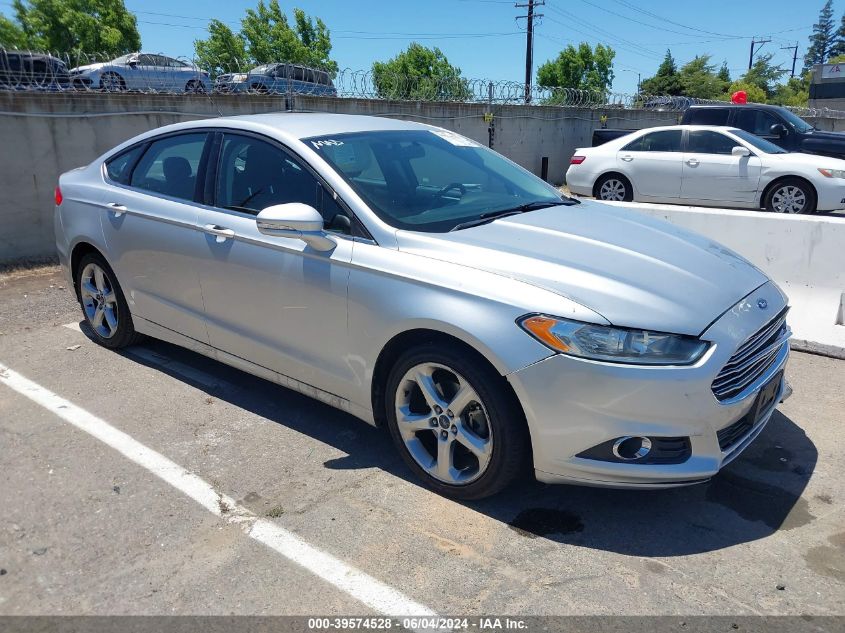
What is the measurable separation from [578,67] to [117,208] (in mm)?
70976

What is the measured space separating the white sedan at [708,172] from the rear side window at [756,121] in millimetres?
2033

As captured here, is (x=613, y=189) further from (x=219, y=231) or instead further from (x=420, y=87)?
(x=219, y=231)

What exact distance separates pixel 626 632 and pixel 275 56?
58.1 metres

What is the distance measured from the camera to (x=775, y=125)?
13.0 metres

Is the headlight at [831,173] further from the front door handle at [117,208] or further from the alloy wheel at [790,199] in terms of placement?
the front door handle at [117,208]

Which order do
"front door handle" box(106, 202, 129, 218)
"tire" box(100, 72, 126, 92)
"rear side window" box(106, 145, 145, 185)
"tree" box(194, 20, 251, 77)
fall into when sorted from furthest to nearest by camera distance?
1. "tree" box(194, 20, 251, 77)
2. "tire" box(100, 72, 126, 92)
3. "rear side window" box(106, 145, 145, 185)
4. "front door handle" box(106, 202, 129, 218)

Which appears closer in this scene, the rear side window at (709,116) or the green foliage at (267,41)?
the rear side window at (709,116)

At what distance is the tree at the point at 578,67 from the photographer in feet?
226

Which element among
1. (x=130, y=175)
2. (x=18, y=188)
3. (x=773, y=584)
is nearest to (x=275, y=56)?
(x=18, y=188)

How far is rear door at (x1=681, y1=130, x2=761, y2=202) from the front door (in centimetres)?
932

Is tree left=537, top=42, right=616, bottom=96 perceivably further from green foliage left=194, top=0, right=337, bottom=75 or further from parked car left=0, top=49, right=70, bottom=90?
parked car left=0, top=49, right=70, bottom=90

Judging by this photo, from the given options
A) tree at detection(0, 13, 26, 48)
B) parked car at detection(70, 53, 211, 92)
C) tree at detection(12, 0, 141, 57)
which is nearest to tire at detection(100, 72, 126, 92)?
parked car at detection(70, 53, 211, 92)

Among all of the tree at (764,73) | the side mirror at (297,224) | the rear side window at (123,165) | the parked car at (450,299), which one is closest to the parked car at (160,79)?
the rear side window at (123,165)

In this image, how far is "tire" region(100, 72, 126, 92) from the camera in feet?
30.9
